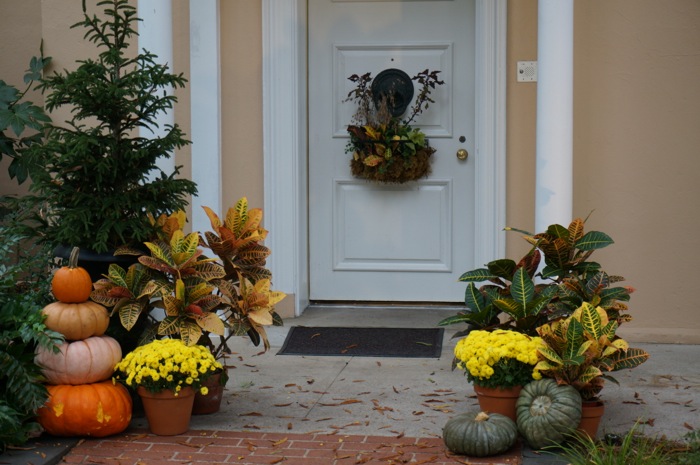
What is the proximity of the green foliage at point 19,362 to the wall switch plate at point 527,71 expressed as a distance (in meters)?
3.50

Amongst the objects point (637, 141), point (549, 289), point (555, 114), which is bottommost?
point (549, 289)

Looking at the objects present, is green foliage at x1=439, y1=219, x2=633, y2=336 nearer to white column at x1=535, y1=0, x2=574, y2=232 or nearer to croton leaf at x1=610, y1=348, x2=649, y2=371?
croton leaf at x1=610, y1=348, x2=649, y2=371

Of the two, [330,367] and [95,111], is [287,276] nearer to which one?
[330,367]

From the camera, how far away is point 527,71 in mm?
6289

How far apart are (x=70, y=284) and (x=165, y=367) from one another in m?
0.57

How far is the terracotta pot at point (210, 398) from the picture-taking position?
4.58 m

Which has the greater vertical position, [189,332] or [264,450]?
[189,332]

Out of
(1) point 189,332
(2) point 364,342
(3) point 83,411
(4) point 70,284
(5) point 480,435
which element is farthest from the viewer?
(2) point 364,342

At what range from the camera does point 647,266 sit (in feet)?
20.3

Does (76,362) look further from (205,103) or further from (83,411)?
(205,103)

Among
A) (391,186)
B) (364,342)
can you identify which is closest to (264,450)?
(364,342)

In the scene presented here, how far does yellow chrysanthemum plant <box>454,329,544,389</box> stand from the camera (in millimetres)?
4121

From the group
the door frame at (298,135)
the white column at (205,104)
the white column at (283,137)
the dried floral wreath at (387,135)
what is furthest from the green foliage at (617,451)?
the white column at (205,104)

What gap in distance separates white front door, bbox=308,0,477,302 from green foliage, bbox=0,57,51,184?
189 cm
